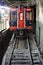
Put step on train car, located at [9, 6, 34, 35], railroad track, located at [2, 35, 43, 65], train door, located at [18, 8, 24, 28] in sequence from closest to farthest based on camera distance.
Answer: railroad track, located at [2, 35, 43, 65] → step on train car, located at [9, 6, 34, 35] → train door, located at [18, 8, 24, 28]

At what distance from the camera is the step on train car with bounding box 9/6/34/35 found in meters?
17.3

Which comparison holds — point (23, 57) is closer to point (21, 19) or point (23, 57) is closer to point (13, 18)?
point (21, 19)

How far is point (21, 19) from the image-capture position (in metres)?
17.6

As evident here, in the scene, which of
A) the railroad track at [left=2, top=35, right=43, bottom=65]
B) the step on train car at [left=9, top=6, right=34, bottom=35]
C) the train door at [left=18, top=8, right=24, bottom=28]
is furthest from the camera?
the train door at [left=18, top=8, right=24, bottom=28]

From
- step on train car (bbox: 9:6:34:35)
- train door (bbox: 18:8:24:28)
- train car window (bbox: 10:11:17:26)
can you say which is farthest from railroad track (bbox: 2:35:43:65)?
train car window (bbox: 10:11:17:26)

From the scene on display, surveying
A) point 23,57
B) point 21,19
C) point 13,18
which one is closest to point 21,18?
point 21,19

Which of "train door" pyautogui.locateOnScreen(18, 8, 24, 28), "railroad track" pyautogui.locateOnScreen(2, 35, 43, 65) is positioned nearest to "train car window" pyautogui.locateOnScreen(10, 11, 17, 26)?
"train door" pyautogui.locateOnScreen(18, 8, 24, 28)

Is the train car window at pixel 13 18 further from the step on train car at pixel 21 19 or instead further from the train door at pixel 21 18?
the train door at pixel 21 18

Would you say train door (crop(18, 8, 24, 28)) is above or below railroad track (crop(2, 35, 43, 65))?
above

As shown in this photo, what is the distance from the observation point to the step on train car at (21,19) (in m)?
17.3

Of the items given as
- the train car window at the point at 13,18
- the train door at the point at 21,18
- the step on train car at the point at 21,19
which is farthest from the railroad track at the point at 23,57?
the train car window at the point at 13,18

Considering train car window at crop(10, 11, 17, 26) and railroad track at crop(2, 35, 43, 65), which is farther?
train car window at crop(10, 11, 17, 26)

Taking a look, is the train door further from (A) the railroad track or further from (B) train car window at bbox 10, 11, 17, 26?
(A) the railroad track

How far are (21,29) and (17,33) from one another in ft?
1.81
